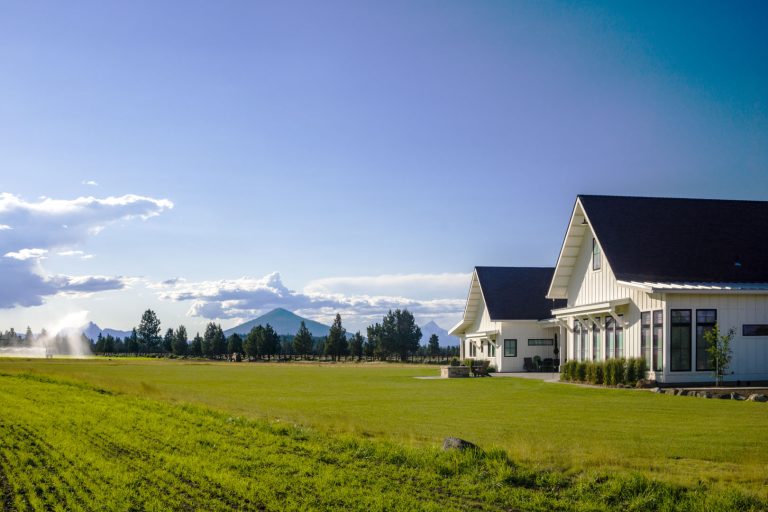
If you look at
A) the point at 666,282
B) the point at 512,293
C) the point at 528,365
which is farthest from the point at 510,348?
the point at 666,282

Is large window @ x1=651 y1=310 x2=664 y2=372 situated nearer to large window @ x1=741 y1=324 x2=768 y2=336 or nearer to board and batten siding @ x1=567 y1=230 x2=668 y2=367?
board and batten siding @ x1=567 y1=230 x2=668 y2=367

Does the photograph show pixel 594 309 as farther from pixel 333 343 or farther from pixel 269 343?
pixel 269 343

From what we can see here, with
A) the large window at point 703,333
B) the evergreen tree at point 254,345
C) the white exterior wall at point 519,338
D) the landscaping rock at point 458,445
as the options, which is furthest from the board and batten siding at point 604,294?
the evergreen tree at point 254,345

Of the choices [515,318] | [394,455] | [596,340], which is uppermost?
[515,318]

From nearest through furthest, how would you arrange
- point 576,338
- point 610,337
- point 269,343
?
point 610,337 → point 576,338 → point 269,343

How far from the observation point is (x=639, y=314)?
29.0m

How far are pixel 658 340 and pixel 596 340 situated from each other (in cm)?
607

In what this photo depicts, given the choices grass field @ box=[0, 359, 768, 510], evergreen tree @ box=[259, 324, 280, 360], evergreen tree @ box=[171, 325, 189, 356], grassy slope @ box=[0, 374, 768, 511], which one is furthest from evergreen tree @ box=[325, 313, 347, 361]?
grassy slope @ box=[0, 374, 768, 511]

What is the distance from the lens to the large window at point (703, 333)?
26859 millimetres

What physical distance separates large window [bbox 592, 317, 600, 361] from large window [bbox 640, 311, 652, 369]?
4236 mm

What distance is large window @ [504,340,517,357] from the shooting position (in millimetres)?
46312

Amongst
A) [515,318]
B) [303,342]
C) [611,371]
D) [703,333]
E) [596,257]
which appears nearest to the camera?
[703,333]

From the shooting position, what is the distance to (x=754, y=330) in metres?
27.2

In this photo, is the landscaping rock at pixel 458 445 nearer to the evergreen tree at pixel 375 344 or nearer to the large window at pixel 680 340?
the large window at pixel 680 340
